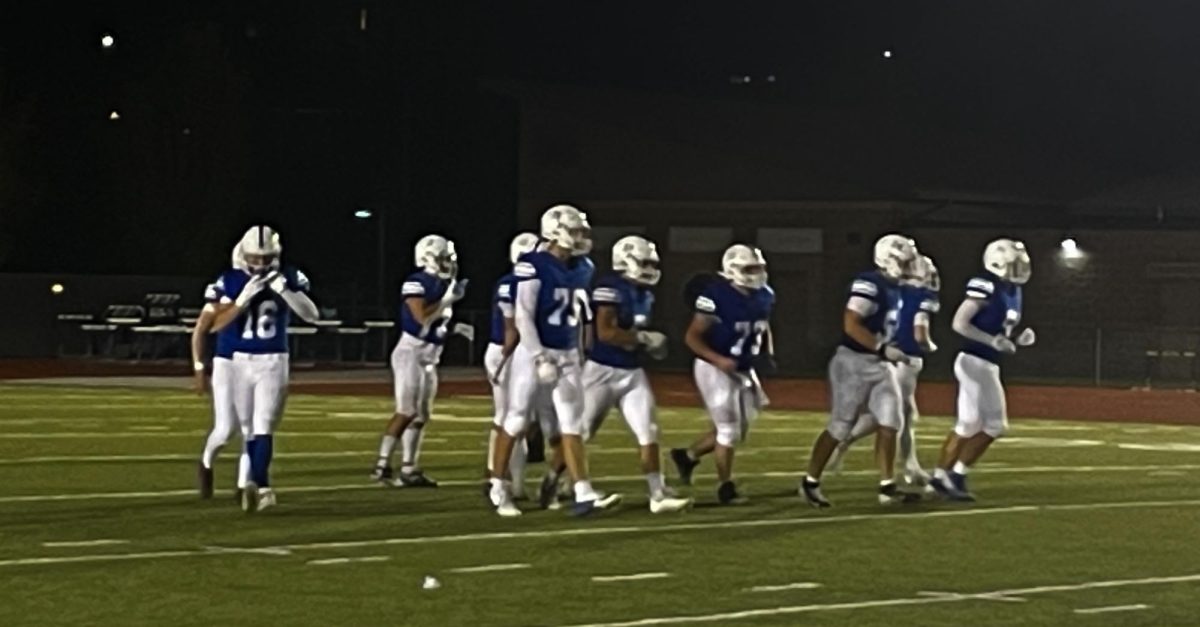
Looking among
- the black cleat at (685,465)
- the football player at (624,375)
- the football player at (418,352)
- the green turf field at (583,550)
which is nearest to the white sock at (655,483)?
the football player at (624,375)

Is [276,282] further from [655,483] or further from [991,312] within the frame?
[991,312]

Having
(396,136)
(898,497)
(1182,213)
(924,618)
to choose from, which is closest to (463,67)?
(396,136)

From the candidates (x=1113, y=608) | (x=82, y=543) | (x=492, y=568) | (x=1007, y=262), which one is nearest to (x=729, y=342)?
(x=1007, y=262)

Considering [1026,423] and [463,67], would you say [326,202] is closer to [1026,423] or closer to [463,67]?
[463,67]

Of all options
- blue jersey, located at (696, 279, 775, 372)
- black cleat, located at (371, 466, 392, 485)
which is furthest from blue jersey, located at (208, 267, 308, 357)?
blue jersey, located at (696, 279, 775, 372)

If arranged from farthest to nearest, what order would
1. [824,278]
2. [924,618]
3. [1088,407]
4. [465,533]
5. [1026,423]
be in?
1. [824,278]
2. [1088,407]
3. [1026,423]
4. [465,533]
5. [924,618]

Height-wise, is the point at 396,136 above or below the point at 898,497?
above

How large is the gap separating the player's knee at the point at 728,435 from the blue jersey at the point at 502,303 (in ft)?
4.93

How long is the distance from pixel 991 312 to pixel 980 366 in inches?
13.8

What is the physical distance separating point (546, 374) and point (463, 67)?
42419 millimetres

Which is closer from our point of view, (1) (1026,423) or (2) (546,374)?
(2) (546,374)

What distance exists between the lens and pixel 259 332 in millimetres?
15109

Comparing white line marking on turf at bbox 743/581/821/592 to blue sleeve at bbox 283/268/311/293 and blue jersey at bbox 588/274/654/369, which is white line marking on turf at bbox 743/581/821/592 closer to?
blue jersey at bbox 588/274/654/369

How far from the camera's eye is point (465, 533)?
13.7 m
